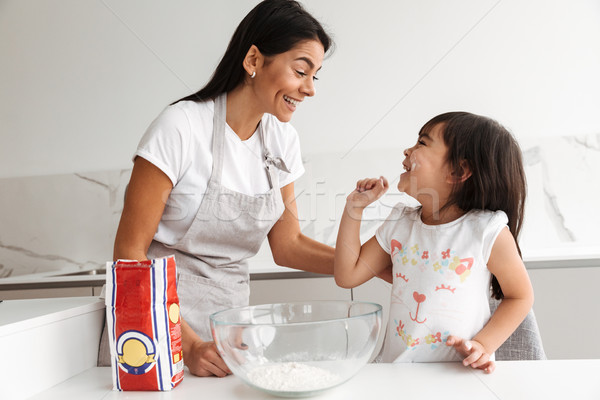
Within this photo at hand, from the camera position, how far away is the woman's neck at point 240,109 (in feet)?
4.25

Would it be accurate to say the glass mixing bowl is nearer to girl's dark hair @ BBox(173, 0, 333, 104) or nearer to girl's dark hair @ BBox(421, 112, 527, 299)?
girl's dark hair @ BBox(421, 112, 527, 299)

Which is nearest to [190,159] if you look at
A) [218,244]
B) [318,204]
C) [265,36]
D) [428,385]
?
[218,244]

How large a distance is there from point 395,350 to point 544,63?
160 cm

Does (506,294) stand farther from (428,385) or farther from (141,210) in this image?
(141,210)

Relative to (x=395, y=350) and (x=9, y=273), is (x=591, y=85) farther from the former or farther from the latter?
(x=9, y=273)

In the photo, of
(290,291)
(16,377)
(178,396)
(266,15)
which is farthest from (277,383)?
(290,291)

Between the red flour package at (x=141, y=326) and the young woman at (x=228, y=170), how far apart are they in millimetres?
308

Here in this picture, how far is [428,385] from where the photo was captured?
0.75 meters

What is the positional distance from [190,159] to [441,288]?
1.92 ft

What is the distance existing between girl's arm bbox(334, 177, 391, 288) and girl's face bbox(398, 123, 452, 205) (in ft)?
0.20

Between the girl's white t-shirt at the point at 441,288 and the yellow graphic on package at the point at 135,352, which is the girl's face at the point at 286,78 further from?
the yellow graphic on package at the point at 135,352

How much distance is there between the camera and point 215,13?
2352 mm

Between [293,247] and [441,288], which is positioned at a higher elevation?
[293,247]

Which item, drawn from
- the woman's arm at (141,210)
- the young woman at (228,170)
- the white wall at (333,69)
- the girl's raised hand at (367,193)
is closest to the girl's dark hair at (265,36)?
the young woman at (228,170)
